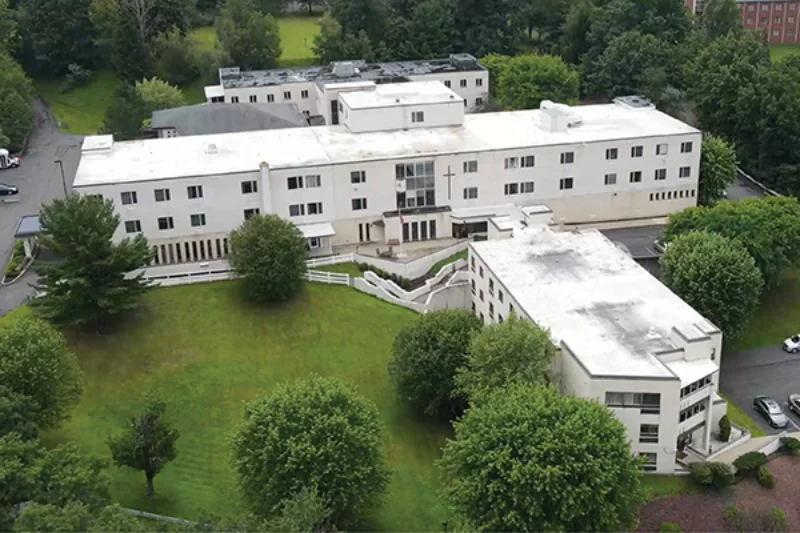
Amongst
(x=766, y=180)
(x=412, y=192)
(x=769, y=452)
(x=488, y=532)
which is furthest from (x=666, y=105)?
(x=488, y=532)

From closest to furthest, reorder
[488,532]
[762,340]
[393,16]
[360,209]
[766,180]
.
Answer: [488,532] < [762,340] < [360,209] < [766,180] < [393,16]

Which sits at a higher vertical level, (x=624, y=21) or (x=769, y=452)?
(x=624, y=21)

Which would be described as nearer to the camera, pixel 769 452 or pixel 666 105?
pixel 769 452

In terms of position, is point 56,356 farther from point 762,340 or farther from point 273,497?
point 762,340

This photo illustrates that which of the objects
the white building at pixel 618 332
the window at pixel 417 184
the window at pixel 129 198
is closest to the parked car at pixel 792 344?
the white building at pixel 618 332

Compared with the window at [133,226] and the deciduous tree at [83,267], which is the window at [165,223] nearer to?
the window at [133,226]

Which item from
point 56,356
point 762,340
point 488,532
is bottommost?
point 762,340

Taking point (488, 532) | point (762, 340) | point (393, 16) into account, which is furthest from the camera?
point (393, 16)

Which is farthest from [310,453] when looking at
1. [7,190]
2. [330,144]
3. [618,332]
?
[7,190]
